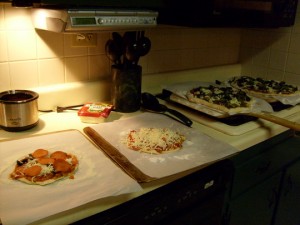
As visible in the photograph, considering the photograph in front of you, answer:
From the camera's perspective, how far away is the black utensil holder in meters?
1.20

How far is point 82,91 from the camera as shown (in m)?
1.27

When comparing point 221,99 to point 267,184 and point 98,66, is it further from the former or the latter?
point 98,66

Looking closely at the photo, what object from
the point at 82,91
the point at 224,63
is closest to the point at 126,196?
the point at 82,91

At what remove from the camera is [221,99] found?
1267mm

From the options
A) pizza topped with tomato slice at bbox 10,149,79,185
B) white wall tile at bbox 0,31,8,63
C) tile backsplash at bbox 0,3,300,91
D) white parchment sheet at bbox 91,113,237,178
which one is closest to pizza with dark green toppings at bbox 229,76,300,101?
tile backsplash at bbox 0,3,300,91

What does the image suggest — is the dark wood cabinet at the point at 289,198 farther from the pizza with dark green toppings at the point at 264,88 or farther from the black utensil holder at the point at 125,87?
the black utensil holder at the point at 125,87

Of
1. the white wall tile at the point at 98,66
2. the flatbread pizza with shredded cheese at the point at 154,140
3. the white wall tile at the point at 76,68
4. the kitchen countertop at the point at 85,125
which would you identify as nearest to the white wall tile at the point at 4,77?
the kitchen countertop at the point at 85,125

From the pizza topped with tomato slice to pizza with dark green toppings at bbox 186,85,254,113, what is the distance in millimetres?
616

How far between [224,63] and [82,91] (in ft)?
3.19

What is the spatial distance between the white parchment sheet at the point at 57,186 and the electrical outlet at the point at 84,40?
472mm

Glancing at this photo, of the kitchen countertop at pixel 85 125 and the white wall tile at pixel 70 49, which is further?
the white wall tile at pixel 70 49

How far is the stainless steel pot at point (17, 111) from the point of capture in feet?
3.17

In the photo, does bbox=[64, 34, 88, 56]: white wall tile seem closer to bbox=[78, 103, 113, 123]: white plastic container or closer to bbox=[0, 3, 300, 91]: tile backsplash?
bbox=[0, 3, 300, 91]: tile backsplash

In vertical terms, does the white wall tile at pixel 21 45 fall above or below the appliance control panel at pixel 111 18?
below
